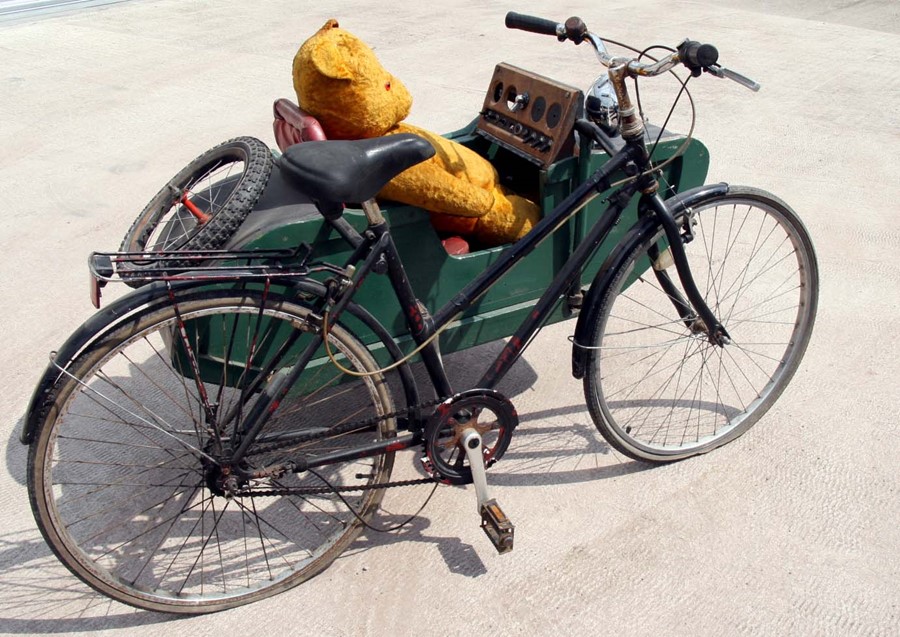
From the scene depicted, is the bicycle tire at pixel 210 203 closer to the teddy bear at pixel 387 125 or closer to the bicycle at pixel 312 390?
the bicycle at pixel 312 390

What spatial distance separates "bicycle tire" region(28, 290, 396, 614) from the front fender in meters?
0.57

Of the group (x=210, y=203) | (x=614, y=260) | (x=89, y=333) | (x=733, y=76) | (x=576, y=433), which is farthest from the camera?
(x=576, y=433)

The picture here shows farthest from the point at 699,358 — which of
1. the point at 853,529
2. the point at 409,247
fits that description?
the point at 409,247

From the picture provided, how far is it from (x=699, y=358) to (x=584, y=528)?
1.08m

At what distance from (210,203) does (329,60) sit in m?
0.68

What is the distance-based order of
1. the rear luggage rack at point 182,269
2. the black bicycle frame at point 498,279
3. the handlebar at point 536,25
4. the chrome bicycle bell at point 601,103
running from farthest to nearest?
1. the chrome bicycle bell at point 601,103
2. the handlebar at point 536,25
3. the black bicycle frame at point 498,279
4. the rear luggage rack at point 182,269

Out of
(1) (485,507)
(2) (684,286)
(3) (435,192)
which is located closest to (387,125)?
(3) (435,192)

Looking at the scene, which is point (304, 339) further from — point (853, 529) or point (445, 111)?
point (445, 111)

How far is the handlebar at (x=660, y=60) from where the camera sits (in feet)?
6.71

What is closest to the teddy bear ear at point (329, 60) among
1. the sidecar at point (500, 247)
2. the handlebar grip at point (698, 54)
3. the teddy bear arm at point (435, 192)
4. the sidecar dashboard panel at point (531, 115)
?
the sidecar at point (500, 247)

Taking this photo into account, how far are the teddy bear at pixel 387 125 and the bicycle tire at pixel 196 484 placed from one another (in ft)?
1.69

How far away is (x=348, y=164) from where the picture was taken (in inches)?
76.2

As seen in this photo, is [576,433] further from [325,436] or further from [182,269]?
[182,269]

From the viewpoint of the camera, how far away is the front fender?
236 centimetres
